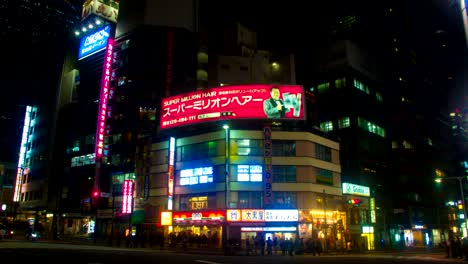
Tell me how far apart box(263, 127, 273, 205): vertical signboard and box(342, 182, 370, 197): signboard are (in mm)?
13864

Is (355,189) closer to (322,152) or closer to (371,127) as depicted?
(322,152)

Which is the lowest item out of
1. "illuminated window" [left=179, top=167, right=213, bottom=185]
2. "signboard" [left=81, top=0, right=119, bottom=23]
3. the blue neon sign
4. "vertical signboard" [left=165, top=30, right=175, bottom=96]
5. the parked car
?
the parked car

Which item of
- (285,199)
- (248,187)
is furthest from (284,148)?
(248,187)

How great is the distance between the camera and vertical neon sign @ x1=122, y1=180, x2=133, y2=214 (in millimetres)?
51469

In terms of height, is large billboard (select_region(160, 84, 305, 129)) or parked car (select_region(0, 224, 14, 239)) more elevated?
large billboard (select_region(160, 84, 305, 129))

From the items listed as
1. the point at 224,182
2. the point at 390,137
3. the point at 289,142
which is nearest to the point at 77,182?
the point at 224,182

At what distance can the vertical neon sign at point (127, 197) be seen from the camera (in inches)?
2026

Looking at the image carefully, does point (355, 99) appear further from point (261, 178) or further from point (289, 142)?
point (261, 178)

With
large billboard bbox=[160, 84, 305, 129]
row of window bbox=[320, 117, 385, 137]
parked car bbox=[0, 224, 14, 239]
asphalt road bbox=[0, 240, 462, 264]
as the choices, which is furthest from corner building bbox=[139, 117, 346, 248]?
row of window bbox=[320, 117, 385, 137]

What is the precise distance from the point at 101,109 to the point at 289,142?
32073 millimetres

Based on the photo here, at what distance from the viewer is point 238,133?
45469mm

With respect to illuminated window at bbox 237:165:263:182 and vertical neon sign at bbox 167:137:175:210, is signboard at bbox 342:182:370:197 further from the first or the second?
vertical neon sign at bbox 167:137:175:210

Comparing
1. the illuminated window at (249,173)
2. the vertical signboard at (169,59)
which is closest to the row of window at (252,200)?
the illuminated window at (249,173)

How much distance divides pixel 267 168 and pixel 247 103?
337 inches
